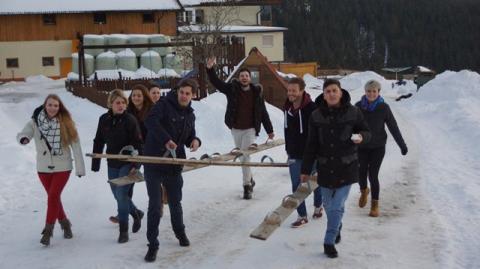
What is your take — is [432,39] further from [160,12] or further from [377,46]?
[160,12]

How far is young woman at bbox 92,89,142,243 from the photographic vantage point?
6.66 m

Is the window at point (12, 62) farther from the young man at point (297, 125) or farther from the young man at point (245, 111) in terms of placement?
the young man at point (297, 125)

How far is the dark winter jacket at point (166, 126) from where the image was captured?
6008 mm

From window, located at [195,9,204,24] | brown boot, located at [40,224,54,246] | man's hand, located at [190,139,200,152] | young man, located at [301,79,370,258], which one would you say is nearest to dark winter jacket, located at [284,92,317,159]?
young man, located at [301,79,370,258]

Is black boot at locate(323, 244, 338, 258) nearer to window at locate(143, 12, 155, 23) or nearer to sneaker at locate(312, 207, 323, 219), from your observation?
sneaker at locate(312, 207, 323, 219)

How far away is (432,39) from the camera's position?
9531cm

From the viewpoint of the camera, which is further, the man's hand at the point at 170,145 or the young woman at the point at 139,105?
the young woman at the point at 139,105

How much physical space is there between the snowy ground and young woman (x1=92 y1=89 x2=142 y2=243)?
0.38 m

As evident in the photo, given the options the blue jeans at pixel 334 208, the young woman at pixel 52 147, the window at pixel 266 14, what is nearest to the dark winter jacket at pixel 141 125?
the young woman at pixel 52 147

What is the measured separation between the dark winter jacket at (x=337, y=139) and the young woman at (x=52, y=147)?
8.78ft

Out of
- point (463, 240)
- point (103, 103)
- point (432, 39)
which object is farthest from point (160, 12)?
point (432, 39)

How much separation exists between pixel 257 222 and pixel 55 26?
34.4 metres

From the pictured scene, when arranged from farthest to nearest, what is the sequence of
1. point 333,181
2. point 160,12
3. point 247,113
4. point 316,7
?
point 316,7 < point 160,12 < point 247,113 < point 333,181

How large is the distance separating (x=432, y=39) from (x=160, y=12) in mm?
66394
